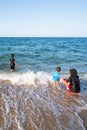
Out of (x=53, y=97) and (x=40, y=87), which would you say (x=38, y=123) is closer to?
(x=53, y=97)

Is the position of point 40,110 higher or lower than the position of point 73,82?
lower

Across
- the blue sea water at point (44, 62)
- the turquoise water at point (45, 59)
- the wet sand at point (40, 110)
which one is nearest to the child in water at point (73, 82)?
the wet sand at point (40, 110)

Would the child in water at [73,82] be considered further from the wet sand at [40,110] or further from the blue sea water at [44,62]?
the blue sea water at [44,62]

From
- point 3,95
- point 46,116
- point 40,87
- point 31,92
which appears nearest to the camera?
point 46,116

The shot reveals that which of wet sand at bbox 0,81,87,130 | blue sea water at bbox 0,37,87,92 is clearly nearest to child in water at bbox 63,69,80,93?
wet sand at bbox 0,81,87,130

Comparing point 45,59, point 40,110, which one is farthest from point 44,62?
point 40,110

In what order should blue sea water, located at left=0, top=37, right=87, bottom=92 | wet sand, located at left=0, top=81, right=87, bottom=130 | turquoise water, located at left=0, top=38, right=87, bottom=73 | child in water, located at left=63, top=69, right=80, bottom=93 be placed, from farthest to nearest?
1. turquoise water, located at left=0, top=38, right=87, bottom=73
2. blue sea water, located at left=0, top=37, right=87, bottom=92
3. child in water, located at left=63, top=69, right=80, bottom=93
4. wet sand, located at left=0, top=81, right=87, bottom=130

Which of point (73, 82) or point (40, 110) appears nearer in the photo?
point (40, 110)

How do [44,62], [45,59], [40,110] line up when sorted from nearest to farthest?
1. [40,110]
2. [44,62]
3. [45,59]

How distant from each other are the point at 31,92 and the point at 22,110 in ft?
7.51

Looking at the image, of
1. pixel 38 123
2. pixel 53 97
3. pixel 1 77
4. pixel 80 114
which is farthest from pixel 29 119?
pixel 1 77

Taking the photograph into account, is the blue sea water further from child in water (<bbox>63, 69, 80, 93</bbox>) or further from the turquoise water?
child in water (<bbox>63, 69, 80, 93</bbox>)

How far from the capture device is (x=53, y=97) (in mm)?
9070

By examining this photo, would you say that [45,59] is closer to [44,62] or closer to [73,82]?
[44,62]
